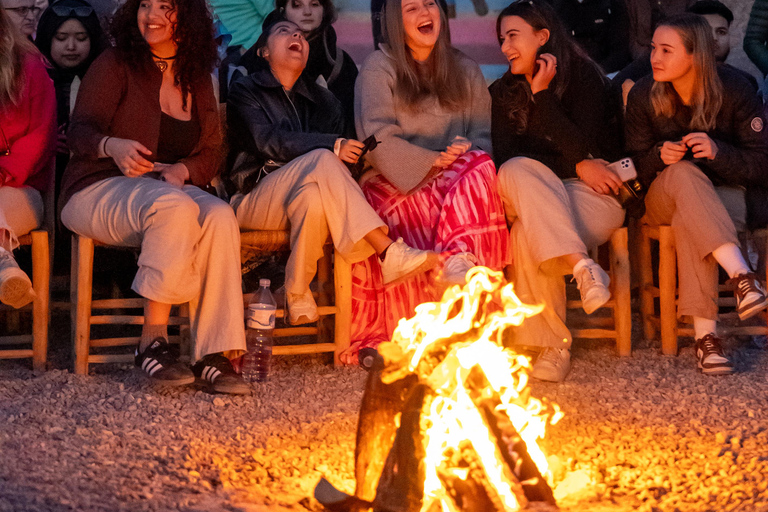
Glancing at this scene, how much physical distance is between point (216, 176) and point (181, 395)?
117cm

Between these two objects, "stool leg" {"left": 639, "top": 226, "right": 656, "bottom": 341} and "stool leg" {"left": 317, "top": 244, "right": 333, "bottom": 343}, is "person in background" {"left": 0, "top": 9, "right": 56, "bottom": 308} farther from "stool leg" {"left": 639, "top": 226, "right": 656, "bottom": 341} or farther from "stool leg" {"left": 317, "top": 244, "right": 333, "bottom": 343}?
"stool leg" {"left": 639, "top": 226, "right": 656, "bottom": 341}

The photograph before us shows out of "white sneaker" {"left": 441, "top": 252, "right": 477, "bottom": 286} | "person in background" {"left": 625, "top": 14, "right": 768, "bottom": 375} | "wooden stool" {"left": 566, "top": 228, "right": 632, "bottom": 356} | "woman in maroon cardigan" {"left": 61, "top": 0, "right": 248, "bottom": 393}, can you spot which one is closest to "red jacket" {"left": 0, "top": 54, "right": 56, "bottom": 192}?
"woman in maroon cardigan" {"left": 61, "top": 0, "right": 248, "bottom": 393}

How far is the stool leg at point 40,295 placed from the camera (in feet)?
11.3

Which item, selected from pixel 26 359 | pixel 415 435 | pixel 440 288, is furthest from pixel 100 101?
pixel 415 435

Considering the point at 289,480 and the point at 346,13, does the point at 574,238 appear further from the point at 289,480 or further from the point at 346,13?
the point at 346,13

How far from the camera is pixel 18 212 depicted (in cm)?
344

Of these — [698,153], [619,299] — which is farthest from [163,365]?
[698,153]

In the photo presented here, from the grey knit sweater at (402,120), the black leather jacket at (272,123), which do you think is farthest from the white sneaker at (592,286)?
the black leather jacket at (272,123)

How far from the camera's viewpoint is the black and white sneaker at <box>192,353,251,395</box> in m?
3.10

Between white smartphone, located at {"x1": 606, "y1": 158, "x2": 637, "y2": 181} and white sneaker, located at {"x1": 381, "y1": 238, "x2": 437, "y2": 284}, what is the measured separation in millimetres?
979

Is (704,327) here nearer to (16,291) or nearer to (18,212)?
(16,291)

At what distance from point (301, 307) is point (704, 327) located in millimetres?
1626

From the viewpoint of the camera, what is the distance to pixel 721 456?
7.87 ft

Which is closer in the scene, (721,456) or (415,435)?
(415,435)
